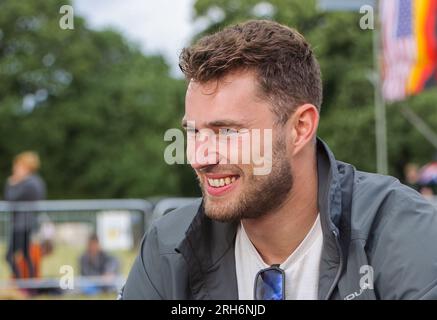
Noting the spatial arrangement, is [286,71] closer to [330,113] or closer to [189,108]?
[189,108]

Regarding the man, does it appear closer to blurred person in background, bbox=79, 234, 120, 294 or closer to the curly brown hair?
the curly brown hair

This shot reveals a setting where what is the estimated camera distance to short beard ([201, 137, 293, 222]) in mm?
1987

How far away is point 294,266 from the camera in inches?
80.9

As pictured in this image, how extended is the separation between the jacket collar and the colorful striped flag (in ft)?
28.0

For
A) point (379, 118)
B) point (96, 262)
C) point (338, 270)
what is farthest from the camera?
point (379, 118)

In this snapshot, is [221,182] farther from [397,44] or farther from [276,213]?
[397,44]

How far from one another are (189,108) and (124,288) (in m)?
0.59

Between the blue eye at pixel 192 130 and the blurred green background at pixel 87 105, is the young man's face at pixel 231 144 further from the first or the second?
the blurred green background at pixel 87 105

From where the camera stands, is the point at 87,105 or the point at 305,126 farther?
the point at 87,105

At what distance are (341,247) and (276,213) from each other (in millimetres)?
269

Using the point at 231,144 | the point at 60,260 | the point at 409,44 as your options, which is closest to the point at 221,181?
the point at 231,144

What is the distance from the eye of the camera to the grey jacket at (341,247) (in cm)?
185

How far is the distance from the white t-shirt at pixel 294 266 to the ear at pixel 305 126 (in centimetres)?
22
